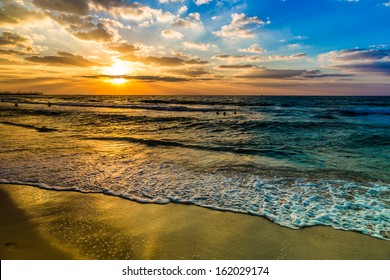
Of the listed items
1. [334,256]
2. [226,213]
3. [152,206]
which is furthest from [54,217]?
[334,256]

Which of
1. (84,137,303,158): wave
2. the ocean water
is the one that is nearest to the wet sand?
the ocean water

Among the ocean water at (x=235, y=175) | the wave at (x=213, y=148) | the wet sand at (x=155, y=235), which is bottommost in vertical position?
the wet sand at (x=155, y=235)

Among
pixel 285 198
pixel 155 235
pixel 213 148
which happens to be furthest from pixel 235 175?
pixel 213 148

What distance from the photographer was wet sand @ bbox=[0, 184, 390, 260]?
3.88 m

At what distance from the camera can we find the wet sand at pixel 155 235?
388 centimetres

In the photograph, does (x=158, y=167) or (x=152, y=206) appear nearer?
(x=152, y=206)

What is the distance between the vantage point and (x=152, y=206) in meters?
5.63

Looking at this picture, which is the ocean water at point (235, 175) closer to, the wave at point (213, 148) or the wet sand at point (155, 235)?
the wave at point (213, 148)

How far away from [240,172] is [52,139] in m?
10.8

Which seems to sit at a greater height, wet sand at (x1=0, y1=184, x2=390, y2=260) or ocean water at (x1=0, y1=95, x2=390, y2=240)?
ocean water at (x1=0, y1=95, x2=390, y2=240)

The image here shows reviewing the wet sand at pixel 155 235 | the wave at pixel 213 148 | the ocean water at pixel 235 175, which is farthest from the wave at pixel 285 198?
the wave at pixel 213 148

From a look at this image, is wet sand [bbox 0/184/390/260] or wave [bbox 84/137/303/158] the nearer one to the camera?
wet sand [bbox 0/184/390/260]

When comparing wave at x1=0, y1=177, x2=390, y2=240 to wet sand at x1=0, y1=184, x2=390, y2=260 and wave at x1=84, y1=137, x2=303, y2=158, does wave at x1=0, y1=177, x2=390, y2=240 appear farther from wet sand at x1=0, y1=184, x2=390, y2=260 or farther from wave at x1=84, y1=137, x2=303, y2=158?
wave at x1=84, y1=137, x2=303, y2=158

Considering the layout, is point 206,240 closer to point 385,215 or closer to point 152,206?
point 152,206
